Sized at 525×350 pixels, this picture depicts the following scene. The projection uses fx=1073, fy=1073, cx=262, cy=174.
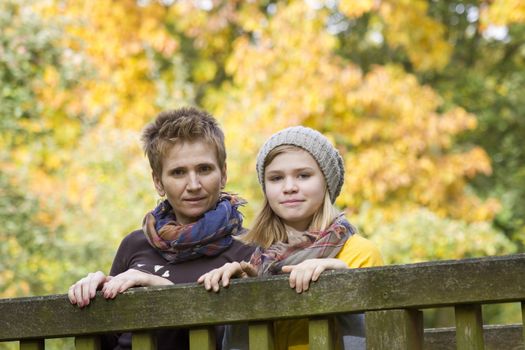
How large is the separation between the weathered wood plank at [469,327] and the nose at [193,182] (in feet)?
3.98

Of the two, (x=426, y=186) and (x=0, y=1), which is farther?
(x=426, y=186)

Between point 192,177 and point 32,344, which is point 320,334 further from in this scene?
point 192,177

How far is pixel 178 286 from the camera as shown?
9.23 ft

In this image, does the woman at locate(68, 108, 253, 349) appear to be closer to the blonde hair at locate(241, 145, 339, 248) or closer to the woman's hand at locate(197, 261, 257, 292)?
the blonde hair at locate(241, 145, 339, 248)

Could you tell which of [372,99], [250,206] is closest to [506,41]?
[372,99]

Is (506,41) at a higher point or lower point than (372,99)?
higher

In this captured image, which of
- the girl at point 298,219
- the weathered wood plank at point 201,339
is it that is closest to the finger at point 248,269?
the girl at point 298,219

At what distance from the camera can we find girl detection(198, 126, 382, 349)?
3.18m

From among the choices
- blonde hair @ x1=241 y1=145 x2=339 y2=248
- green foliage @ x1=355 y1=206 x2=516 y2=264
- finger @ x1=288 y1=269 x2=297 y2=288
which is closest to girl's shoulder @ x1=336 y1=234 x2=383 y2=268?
blonde hair @ x1=241 y1=145 x2=339 y2=248

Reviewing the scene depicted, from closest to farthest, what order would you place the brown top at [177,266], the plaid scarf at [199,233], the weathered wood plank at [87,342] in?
the weathered wood plank at [87,342], the brown top at [177,266], the plaid scarf at [199,233]

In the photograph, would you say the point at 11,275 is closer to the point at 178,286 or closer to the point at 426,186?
the point at 426,186

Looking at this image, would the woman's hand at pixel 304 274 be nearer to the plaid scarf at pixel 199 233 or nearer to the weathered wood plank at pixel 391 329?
the weathered wood plank at pixel 391 329

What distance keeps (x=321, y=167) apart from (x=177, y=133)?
1.70ft

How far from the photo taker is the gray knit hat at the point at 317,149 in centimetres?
341
